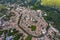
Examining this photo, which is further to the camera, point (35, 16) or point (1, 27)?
point (35, 16)

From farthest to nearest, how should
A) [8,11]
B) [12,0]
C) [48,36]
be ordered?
[12,0]
[8,11]
[48,36]

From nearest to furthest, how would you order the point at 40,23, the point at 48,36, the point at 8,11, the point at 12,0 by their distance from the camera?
the point at 48,36, the point at 40,23, the point at 8,11, the point at 12,0

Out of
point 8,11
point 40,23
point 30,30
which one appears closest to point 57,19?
point 40,23

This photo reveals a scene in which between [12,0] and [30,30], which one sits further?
[12,0]

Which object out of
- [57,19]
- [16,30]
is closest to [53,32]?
[57,19]

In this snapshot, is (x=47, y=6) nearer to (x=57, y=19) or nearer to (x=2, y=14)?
(x=57, y=19)

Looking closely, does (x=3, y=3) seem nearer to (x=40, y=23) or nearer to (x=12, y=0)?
(x=12, y=0)

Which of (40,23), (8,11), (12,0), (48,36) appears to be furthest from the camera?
(12,0)
